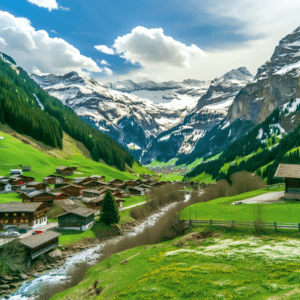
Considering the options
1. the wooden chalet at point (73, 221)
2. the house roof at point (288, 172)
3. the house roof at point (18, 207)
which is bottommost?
the wooden chalet at point (73, 221)

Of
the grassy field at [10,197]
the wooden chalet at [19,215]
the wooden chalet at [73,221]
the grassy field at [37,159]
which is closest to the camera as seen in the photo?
the wooden chalet at [19,215]

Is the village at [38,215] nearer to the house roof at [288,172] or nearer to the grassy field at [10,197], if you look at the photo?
the grassy field at [10,197]

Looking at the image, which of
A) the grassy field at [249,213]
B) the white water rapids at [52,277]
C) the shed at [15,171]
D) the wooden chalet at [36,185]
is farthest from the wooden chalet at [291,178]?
the shed at [15,171]

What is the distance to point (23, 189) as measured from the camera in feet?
352

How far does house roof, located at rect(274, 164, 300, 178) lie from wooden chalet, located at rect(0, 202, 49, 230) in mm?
64697

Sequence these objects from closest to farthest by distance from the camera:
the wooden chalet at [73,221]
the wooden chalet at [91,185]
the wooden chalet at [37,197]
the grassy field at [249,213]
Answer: the grassy field at [249,213], the wooden chalet at [73,221], the wooden chalet at [37,197], the wooden chalet at [91,185]

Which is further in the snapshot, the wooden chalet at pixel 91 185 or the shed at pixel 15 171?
the wooden chalet at pixel 91 185

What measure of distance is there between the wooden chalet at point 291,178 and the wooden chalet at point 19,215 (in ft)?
214

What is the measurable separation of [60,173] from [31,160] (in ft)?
64.9

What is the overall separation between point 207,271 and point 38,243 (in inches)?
1592

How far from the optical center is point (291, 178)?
188ft

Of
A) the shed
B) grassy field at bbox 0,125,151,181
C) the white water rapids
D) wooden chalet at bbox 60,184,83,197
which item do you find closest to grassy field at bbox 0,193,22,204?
wooden chalet at bbox 60,184,83,197

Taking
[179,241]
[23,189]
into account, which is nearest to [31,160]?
[23,189]

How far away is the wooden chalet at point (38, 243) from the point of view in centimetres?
5116
